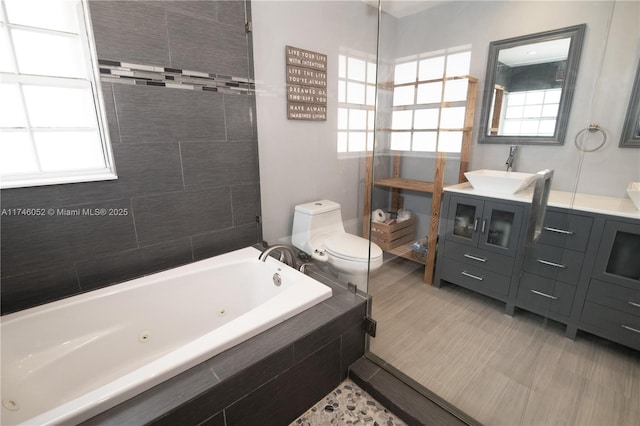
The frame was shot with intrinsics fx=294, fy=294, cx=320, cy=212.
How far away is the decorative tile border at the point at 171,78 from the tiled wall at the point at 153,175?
0.02 m

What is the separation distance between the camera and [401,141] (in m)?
2.57

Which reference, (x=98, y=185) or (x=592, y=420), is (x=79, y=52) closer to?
(x=98, y=185)

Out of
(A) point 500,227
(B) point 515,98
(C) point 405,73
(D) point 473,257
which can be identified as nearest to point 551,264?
(A) point 500,227

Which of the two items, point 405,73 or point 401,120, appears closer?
point 405,73

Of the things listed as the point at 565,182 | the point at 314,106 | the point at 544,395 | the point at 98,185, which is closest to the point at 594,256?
the point at 565,182

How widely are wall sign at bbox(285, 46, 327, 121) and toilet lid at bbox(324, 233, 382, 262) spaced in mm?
1015

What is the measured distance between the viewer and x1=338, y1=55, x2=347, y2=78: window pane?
247 cm

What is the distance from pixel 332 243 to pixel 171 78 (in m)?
1.53

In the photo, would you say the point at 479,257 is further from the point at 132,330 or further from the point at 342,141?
the point at 132,330

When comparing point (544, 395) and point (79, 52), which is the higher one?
point (79, 52)

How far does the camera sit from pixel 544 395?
1545 mm

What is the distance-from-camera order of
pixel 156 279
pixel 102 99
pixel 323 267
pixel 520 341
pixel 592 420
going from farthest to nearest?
pixel 323 267, pixel 520 341, pixel 156 279, pixel 102 99, pixel 592 420

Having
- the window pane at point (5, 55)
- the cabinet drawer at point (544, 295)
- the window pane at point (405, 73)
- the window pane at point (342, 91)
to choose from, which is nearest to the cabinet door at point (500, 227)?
the cabinet drawer at point (544, 295)

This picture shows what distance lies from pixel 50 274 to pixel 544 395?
2.64 metres
